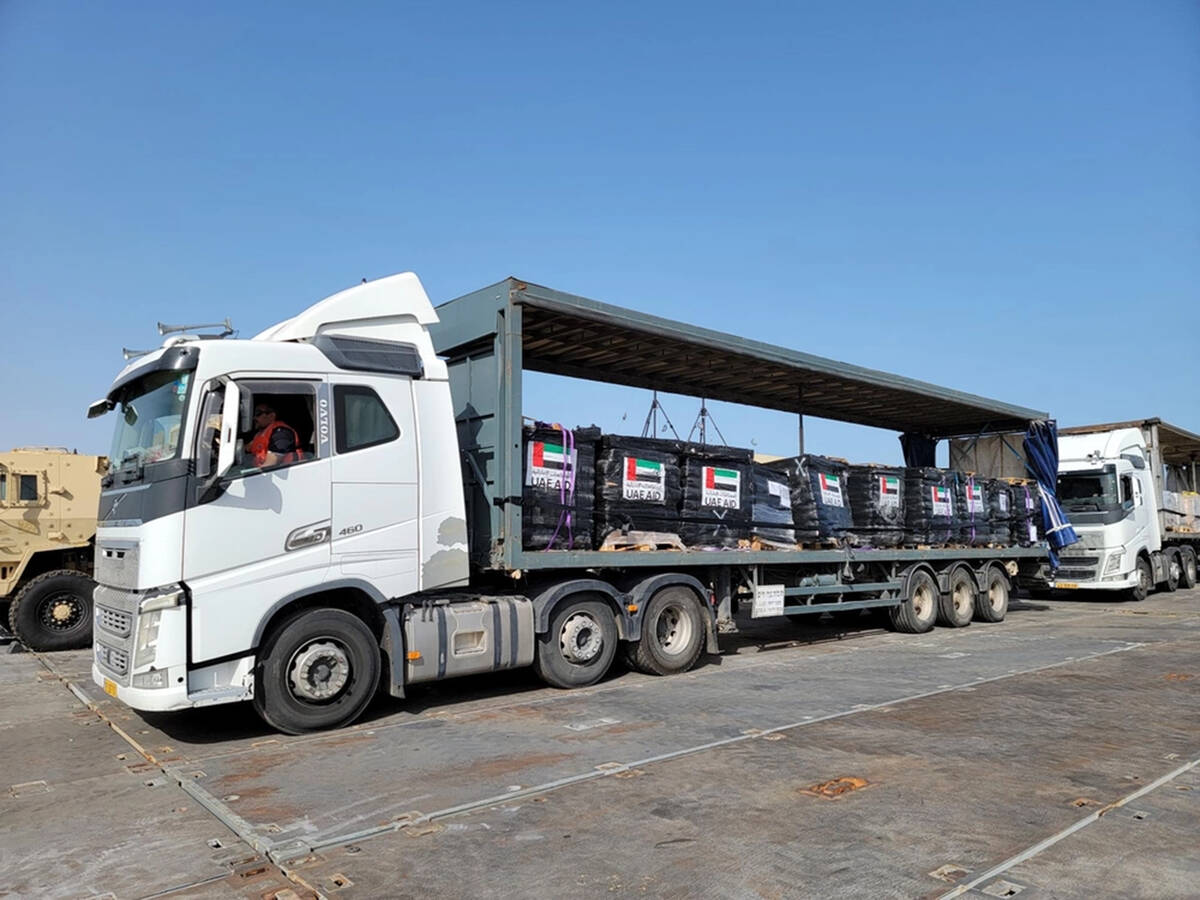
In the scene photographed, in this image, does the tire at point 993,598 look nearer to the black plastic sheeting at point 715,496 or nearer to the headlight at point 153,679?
the black plastic sheeting at point 715,496

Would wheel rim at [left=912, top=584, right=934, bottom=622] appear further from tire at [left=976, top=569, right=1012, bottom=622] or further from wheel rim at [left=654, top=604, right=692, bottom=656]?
wheel rim at [left=654, top=604, right=692, bottom=656]

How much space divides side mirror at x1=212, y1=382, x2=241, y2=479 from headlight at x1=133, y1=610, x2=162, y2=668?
107cm

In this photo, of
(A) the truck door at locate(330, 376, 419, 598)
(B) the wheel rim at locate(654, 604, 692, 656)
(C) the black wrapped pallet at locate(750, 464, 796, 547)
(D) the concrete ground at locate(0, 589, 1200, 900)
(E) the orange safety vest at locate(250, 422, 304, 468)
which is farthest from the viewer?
(C) the black wrapped pallet at locate(750, 464, 796, 547)

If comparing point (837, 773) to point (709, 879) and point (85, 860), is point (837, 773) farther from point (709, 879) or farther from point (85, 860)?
point (85, 860)

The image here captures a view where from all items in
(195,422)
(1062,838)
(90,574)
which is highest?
(195,422)

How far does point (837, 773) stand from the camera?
5387mm

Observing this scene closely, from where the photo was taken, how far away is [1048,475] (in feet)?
53.6

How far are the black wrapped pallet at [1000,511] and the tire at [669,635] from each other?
25.8 ft

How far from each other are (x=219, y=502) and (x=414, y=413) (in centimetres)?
179

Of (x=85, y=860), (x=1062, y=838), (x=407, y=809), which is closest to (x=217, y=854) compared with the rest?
(x=85, y=860)

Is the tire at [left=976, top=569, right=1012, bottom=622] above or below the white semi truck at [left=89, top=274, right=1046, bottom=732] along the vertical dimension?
below

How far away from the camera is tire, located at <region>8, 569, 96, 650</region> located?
11945 millimetres

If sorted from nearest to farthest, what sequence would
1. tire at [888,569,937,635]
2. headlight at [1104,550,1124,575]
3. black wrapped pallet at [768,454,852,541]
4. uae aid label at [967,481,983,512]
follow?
black wrapped pallet at [768,454,852,541]
tire at [888,569,937,635]
uae aid label at [967,481,983,512]
headlight at [1104,550,1124,575]

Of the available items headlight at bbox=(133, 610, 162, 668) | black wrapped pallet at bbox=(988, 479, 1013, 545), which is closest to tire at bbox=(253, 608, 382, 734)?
headlight at bbox=(133, 610, 162, 668)
